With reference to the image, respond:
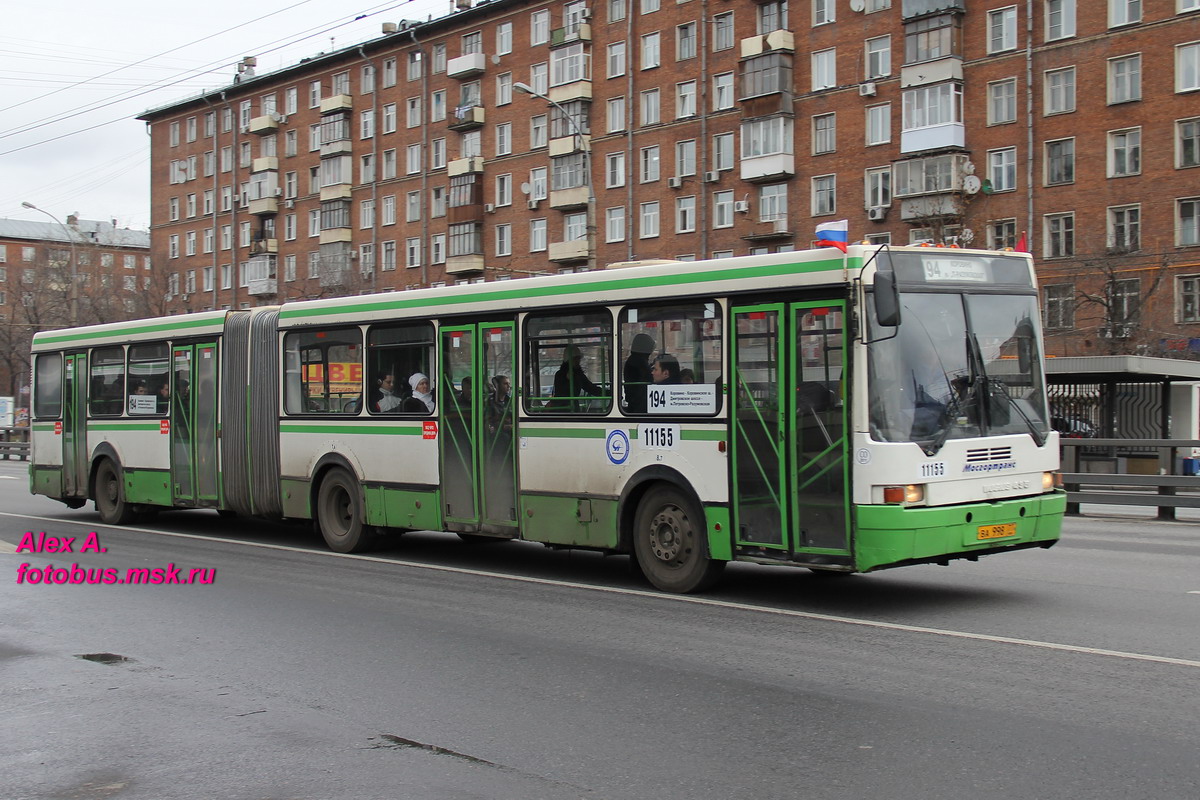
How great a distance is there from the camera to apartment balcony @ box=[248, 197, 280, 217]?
80250 millimetres

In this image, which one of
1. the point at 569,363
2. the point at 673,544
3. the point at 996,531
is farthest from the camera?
the point at 569,363

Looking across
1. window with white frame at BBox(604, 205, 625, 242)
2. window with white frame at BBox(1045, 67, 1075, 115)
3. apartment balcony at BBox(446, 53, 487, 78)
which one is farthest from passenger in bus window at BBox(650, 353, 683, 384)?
apartment balcony at BBox(446, 53, 487, 78)

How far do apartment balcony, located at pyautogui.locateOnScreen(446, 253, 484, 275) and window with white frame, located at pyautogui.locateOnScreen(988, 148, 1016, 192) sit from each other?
26736mm

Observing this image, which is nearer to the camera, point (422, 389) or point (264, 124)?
point (422, 389)

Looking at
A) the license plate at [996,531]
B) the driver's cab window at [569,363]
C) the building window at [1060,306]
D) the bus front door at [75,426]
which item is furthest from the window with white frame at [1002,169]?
the license plate at [996,531]

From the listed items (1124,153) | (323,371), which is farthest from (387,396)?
→ (1124,153)

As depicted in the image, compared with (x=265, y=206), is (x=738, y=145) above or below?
below

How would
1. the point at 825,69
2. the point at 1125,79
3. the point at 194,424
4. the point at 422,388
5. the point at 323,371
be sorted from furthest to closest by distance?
the point at 825,69, the point at 1125,79, the point at 194,424, the point at 323,371, the point at 422,388

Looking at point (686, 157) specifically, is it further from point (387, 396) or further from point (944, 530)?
point (944, 530)

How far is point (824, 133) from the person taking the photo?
174 ft

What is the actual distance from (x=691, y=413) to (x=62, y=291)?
6461 centimetres

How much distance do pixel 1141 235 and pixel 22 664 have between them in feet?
144

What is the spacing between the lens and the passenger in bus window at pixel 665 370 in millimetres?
10789

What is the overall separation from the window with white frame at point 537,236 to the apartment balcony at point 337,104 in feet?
54.6
